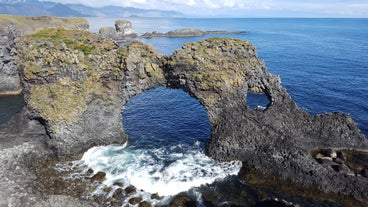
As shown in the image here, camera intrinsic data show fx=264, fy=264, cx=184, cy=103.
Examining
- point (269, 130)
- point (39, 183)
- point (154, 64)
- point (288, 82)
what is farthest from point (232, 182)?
point (288, 82)

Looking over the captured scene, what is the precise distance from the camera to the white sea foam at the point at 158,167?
31078 millimetres

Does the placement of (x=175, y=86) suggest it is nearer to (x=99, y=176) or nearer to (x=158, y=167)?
(x=158, y=167)

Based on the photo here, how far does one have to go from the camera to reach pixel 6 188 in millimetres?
27953

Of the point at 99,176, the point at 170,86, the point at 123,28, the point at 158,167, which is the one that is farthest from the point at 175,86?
the point at 123,28

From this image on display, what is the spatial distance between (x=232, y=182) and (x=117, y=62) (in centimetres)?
2271

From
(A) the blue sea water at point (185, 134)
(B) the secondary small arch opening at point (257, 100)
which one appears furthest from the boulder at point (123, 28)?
(B) the secondary small arch opening at point (257, 100)

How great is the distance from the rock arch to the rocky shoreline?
13 cm

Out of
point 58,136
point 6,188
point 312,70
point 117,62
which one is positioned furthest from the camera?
point 312,70

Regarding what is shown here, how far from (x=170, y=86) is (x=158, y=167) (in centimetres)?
1280

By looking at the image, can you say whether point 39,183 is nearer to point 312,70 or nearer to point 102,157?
point 102,157

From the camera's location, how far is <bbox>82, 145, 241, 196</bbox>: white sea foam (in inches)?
1224

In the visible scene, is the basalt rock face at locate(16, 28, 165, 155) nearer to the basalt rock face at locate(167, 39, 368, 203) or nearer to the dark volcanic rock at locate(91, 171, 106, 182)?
the basalt rock face at locate(167, 39, 368, 203)

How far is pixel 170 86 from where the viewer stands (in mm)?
40812

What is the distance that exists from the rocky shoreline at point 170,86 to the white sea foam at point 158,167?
1723 millimetres
